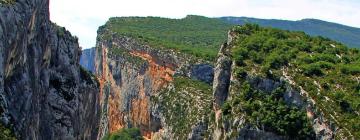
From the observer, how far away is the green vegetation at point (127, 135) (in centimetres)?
15525

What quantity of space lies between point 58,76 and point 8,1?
29.2 m

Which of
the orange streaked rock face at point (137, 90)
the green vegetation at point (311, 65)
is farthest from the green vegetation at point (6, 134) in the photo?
the orange streaked rock face at point (137, 90)

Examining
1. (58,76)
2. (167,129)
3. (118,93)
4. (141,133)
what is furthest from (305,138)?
(118,93)

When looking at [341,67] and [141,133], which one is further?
[141,133]

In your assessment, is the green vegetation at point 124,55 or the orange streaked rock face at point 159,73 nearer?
the orange streaked rock face at point 159,73

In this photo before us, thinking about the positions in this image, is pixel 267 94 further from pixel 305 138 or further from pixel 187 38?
pixel 187 38

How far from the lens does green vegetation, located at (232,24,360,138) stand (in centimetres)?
8350

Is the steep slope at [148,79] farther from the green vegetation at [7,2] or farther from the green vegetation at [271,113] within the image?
the green vegetation at [7,2]

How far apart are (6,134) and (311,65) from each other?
4902 cm

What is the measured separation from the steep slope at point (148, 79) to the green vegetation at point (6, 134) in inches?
2477

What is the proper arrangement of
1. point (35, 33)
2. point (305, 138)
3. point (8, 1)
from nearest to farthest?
point (8, 1) < point (35, 33) < point (305, 138)

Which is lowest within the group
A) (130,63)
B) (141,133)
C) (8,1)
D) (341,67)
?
(141,133)

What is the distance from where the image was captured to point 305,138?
8300 cm

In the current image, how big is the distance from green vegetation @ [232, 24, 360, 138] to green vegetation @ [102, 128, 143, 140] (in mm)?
53542
